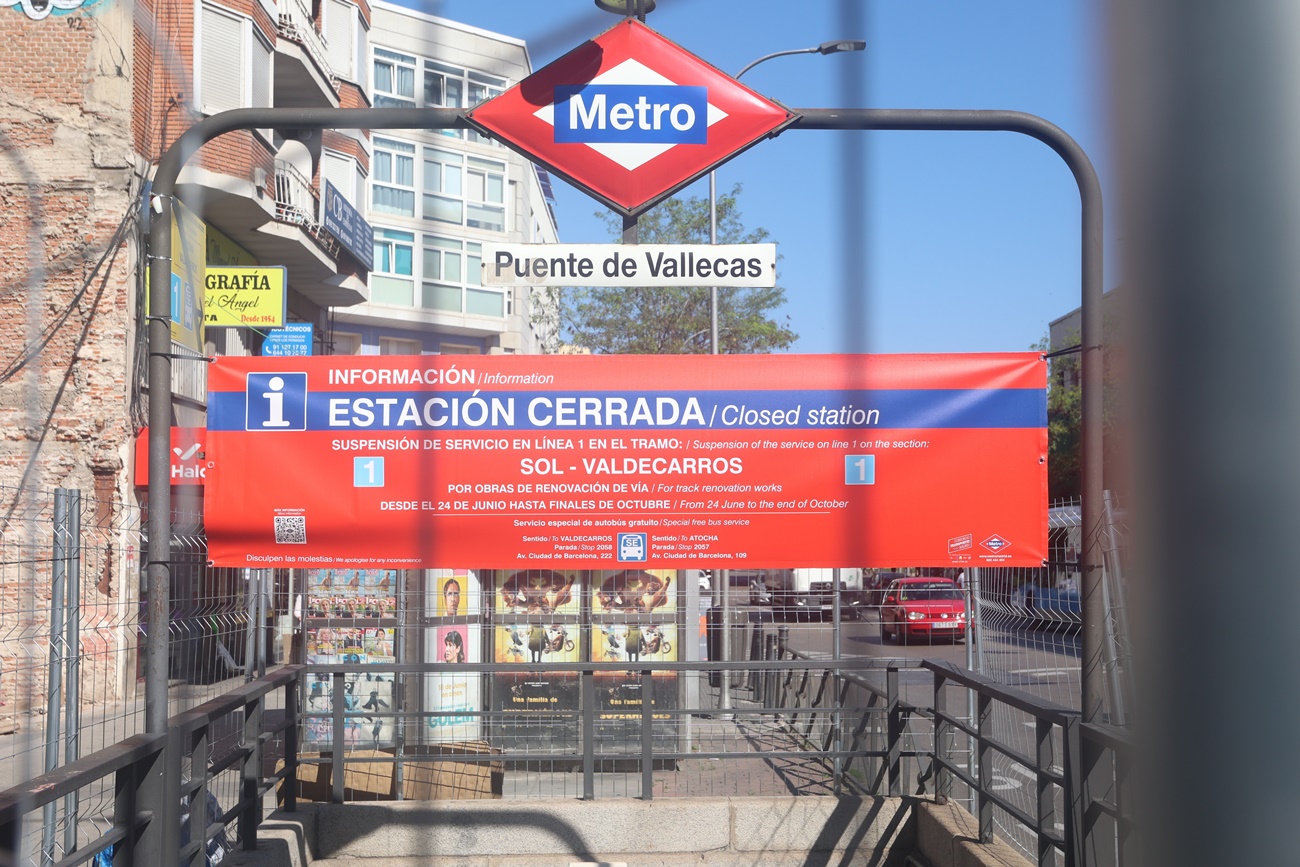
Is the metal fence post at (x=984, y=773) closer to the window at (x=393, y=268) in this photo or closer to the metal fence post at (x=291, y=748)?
the metal fence post at (x=291, y=748)

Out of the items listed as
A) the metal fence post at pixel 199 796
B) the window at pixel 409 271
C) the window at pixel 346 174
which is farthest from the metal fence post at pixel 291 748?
the window at pixel 409 271

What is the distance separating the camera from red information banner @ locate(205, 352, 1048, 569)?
23.3 ft

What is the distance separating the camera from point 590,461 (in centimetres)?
710

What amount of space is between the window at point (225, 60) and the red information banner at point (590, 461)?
11435mm

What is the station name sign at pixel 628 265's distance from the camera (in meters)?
6.17

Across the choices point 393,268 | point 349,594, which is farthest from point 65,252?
point 393,268

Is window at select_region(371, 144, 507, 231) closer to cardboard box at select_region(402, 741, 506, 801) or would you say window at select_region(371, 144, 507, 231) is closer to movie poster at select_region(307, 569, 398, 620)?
movie poster at select_region(307, 569, 398, 620)

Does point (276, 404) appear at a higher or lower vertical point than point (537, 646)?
higher

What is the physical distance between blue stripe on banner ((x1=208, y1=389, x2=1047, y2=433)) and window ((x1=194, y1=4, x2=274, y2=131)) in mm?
11310

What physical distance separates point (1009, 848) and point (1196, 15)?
225 inches

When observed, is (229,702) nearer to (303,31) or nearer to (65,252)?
(65,252)

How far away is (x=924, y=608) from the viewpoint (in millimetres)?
8844

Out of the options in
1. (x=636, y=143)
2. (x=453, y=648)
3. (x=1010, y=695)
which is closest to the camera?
(x=636, y=143)

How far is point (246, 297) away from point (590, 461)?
1005 centimetres
